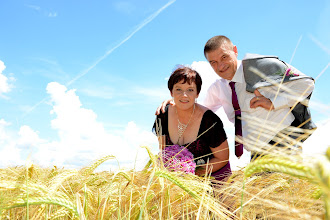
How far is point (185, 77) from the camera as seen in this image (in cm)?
277

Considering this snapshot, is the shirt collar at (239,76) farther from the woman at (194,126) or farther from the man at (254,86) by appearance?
the woman at (194,126)

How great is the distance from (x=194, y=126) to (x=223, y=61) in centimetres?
74

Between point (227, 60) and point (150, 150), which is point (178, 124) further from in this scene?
point (150, 150)

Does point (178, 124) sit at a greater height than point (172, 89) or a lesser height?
lesser

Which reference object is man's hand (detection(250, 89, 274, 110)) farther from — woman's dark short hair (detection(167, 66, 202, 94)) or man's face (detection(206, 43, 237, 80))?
woman's dark short hair (detection(167, 66, 202, 94))

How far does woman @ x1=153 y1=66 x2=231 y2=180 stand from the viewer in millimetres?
2797

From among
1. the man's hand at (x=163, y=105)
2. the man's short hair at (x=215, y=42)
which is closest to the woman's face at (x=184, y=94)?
the man's hand at (x=163, y=105)

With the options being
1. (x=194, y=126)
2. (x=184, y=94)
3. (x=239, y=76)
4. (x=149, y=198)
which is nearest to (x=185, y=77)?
(x=184, y=94)

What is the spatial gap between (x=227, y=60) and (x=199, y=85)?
17.6 inches

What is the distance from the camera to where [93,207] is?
4.08 ft

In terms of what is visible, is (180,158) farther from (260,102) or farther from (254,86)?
(254,86)

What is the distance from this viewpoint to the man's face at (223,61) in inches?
119

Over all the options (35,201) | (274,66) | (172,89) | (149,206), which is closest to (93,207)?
(149,206)

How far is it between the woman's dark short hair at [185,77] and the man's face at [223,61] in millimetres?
319
